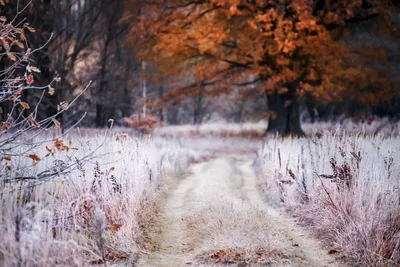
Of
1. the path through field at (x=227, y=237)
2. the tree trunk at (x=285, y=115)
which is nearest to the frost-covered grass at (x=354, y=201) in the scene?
the path through field at (x=227, y=237)

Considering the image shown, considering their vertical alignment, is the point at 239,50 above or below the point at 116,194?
above

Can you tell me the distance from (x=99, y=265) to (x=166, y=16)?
13.7m

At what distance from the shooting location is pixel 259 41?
50.3 feet

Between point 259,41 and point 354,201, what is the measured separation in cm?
1119

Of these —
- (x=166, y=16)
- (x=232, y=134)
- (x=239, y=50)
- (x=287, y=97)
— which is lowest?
(x=232, y=134)

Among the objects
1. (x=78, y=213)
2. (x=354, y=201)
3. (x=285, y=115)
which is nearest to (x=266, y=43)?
(x=285, y=115)

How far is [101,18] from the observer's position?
1636 cm

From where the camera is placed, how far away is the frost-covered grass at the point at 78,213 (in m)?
3.43

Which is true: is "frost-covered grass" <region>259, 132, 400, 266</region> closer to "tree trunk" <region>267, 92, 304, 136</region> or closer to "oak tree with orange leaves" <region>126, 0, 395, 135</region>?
"oak tree with orange leaves" <region>126, 0, 395, 135</region>

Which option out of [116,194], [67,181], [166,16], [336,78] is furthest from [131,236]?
[336,78]

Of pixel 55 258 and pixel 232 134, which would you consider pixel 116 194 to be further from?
pixel 232 134

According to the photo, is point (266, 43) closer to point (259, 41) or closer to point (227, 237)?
point (259, 41)

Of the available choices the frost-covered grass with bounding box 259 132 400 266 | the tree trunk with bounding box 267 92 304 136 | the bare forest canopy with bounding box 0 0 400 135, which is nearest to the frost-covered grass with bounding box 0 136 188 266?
the frost-covered grass with bounding box 259 132 400 266

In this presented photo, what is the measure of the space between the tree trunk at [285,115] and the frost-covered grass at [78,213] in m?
10.8
